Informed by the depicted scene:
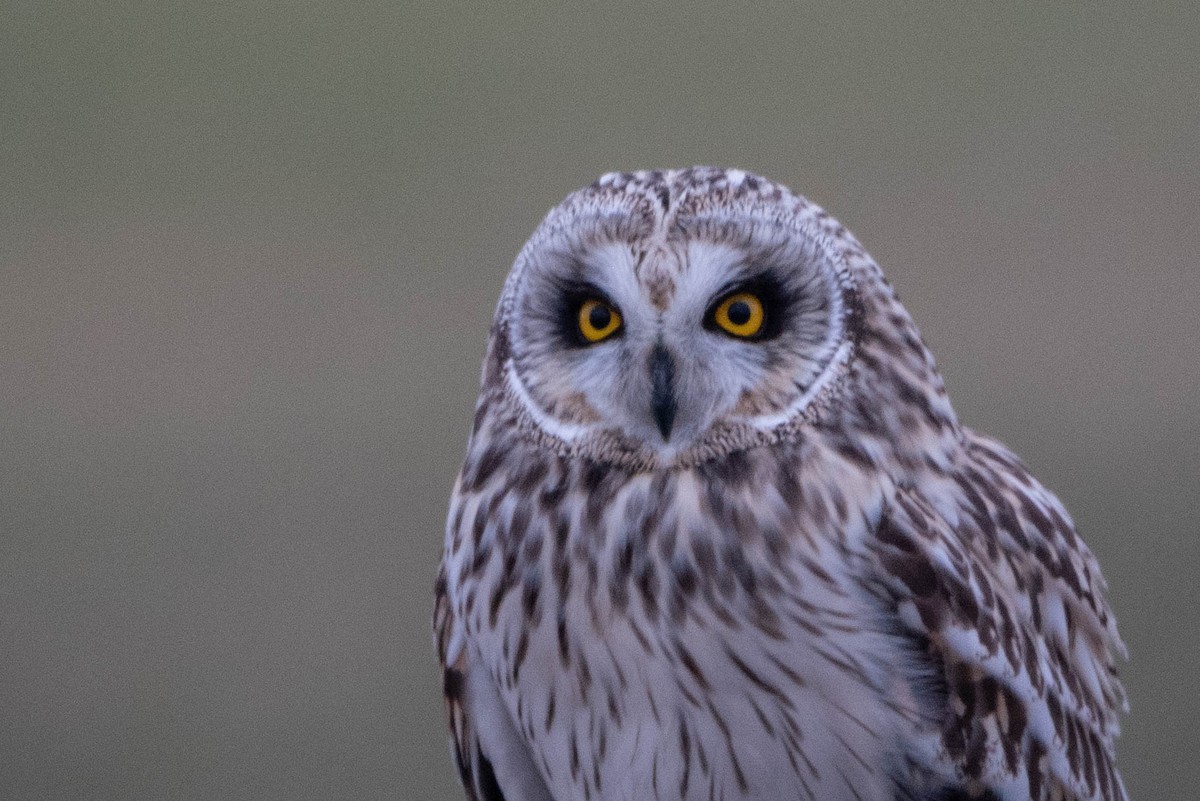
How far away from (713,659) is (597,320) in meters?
0.30

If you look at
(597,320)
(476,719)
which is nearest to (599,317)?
(597,320)

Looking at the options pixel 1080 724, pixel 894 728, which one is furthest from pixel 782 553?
pixel 1080 724

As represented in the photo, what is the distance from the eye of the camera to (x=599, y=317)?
105cm

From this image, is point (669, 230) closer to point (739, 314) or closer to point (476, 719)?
point (739, 314)

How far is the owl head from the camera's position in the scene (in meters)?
1.00

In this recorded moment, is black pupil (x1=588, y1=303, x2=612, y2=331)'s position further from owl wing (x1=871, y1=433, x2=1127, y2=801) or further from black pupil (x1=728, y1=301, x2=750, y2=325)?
owl wing (x1=871, y1=433, x2=1127, y2=801)

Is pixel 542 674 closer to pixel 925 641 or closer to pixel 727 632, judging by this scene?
pixel 727 632

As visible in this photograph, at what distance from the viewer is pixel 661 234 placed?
1.00 meters

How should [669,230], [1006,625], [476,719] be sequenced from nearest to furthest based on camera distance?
[669,230], [1006,625], [476,719]

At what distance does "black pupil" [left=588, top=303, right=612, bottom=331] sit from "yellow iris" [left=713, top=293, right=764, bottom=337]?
9 cm

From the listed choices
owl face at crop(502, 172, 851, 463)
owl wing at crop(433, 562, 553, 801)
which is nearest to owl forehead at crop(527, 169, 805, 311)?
owl face at crop(502, 172, 851, 463)

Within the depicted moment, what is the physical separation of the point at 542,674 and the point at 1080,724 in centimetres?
52

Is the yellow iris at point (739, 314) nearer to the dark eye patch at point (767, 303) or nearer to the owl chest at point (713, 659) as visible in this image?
the dark eye patch at point (767, 303)

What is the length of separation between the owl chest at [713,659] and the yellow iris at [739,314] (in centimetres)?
16
